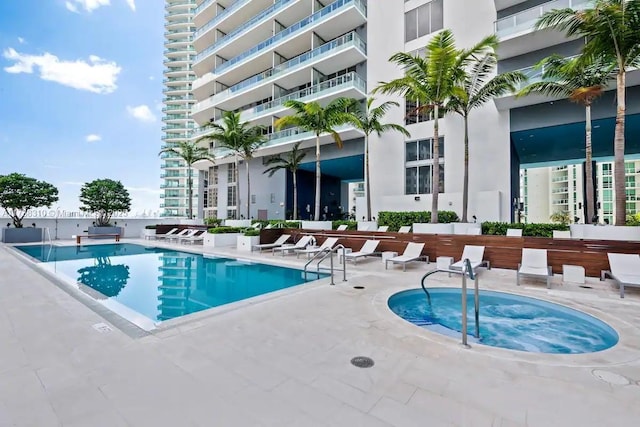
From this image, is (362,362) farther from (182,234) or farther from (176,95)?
(176,95)

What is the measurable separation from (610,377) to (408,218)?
1327cm

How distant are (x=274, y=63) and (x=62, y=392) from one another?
25746mm

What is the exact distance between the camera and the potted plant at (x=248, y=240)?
14930mm

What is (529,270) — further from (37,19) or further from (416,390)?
(37,19)

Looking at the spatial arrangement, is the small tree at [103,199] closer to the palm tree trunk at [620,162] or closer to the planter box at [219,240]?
the planter box at [219,240]

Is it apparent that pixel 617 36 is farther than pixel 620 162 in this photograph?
No

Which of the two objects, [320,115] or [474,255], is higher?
[320,115]

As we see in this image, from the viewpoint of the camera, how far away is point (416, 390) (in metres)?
2.88

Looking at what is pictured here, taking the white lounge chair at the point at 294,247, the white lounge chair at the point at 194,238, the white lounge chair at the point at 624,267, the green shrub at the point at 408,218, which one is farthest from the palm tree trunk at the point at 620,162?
the white lounge chair at the point at 194,238

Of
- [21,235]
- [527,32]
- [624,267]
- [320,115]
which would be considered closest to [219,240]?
[320,115]

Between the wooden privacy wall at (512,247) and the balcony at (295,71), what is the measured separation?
546 inches


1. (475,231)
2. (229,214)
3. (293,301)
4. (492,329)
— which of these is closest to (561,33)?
(475,231)

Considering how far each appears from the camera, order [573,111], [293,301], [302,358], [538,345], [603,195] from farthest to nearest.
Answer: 1. [603,195]
2. [573,111]
3. [293,301]
4. [538,345]
5. [302,358]

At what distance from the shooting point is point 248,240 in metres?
15.0
